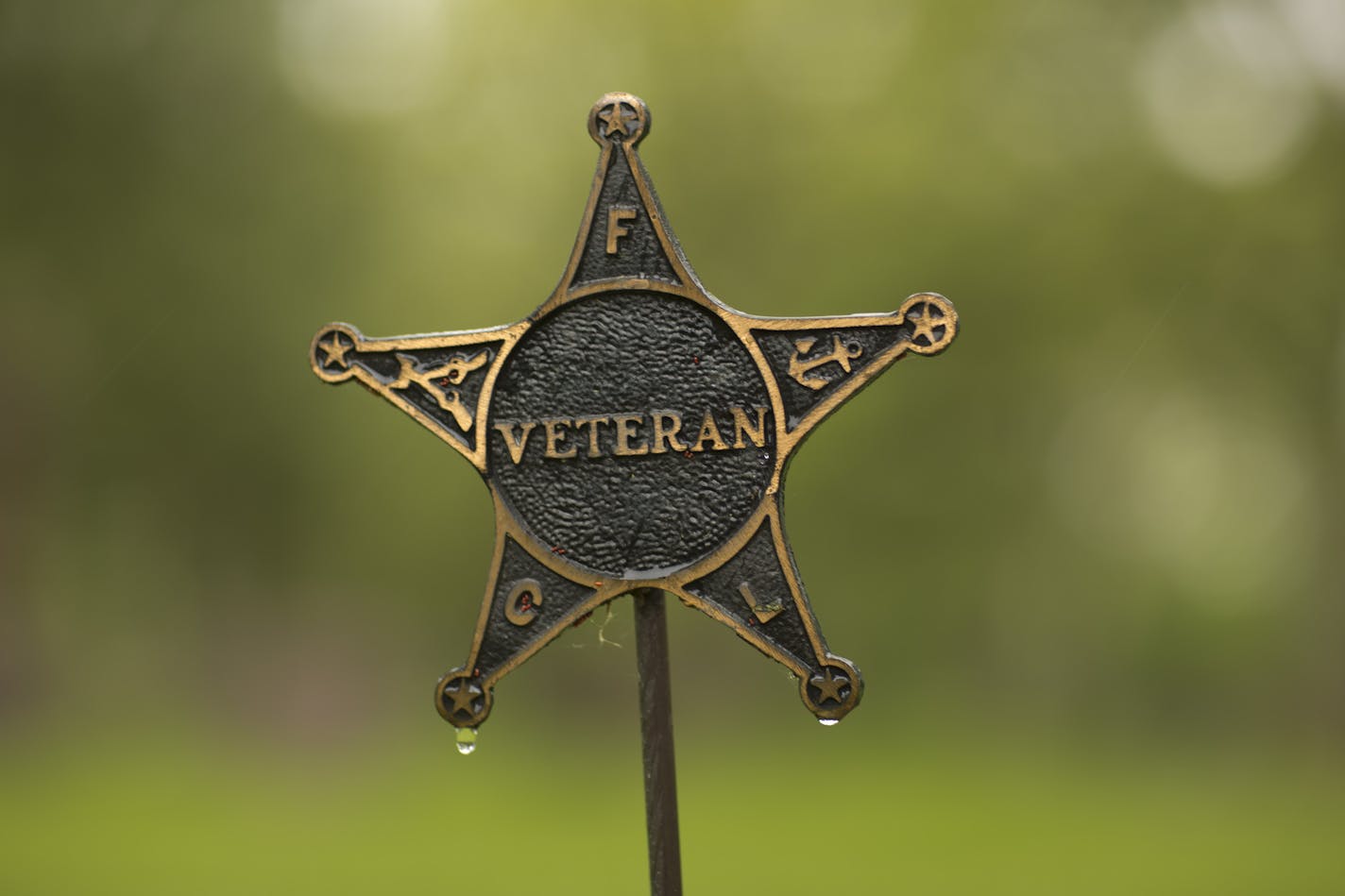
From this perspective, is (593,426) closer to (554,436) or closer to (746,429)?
(554,436)

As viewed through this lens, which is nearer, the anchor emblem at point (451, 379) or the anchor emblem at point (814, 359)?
the anchor emblem at point (814, 359)

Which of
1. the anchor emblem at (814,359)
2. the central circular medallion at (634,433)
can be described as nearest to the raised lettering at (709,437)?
the central circular medallion at (634,433)

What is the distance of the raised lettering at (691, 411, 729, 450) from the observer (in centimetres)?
165

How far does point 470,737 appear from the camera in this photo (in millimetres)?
1744

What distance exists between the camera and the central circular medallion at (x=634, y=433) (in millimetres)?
1653

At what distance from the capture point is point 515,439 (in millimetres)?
1724

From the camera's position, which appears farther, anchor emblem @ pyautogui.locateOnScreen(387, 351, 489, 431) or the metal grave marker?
anchor emblem @ pyautogui.locateOnScreen(387, 351, 489, 431)

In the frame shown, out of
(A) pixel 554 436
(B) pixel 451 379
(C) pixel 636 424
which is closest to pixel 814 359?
(C) pixel 636 424

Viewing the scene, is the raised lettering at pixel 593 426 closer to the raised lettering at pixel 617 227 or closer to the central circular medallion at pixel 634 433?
the central circular medallion at pixel 634 433

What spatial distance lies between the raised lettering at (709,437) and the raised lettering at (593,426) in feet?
0.39

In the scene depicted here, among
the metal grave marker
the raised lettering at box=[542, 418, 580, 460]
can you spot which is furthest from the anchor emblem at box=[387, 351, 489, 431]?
the raised lettering at box=[542, 418, 580, 460]

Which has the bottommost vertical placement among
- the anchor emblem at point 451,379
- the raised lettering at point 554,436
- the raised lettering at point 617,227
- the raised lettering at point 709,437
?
the raised lettering at point 709,437

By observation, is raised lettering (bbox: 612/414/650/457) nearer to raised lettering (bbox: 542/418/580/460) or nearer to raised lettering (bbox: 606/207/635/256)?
raised lettering (bbox: 542/418/580/460)

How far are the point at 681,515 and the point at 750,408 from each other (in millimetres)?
160
